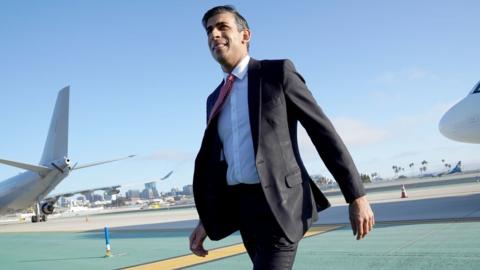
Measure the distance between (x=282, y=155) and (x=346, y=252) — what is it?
459 cm

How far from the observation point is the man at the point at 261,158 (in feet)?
6.54

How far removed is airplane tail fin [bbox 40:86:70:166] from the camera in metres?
25.6

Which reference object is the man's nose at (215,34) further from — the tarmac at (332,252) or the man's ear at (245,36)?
the tarmac at (332,252)

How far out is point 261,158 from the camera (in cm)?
203

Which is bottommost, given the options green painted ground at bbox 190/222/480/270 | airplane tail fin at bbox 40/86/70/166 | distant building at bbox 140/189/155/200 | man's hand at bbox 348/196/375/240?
distant building at bbox 140/189/155/200

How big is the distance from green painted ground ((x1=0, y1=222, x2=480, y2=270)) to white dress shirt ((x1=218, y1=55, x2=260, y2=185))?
3.46 metres

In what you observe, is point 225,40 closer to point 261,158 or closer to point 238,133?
point 238,133

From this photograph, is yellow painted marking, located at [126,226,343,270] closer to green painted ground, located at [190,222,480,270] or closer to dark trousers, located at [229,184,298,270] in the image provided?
green painted ground, located at [190,222,480,270]

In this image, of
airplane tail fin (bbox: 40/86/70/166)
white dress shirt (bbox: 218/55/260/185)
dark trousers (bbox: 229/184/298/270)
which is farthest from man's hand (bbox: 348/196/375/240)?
airplane tail fin (bbox: 40/86/70/166)

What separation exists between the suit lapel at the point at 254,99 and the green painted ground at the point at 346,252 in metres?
3.55

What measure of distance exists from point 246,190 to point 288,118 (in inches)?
15.8

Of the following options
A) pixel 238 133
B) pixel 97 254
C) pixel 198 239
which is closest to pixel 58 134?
pixel 97 254

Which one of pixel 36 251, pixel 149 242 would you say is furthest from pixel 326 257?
pixel 36 251

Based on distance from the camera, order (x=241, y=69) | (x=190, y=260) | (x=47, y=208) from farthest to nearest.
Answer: (x=47, y=208) < (x=190, y=260) < (x=241, y=69)
